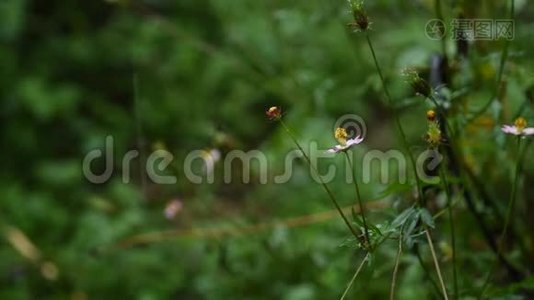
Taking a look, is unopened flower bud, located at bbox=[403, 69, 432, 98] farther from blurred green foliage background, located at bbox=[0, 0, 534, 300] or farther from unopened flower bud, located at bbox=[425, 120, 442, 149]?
blurred green foliage background, located at bbox=[0, 0, 534, 300]

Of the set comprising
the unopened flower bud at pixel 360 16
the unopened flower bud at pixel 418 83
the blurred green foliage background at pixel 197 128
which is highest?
the unopened flower bud at pixel 360 16

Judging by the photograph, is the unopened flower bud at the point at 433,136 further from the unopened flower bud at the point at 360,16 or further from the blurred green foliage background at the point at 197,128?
the blurred green foliage background at the point at 197,128

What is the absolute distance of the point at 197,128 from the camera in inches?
79.2

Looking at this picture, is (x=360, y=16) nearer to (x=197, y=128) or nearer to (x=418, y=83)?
(x=418, y=83)

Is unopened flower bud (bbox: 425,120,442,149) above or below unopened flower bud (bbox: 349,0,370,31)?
below

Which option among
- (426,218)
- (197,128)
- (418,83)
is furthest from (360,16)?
(197,128)

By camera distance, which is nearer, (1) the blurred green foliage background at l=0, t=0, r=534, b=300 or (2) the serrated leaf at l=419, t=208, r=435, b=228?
(2) the serrated leaf at l=419, t=208, r=435, b=228

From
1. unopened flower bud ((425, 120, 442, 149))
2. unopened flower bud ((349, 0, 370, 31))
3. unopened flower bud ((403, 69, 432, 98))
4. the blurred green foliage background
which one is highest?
unopened flower bud ((349, 0, 370, 31))

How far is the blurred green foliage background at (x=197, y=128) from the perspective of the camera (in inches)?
53.2

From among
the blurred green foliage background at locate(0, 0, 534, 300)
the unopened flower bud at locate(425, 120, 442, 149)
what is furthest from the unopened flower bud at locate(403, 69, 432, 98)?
the blurred green foliage background at locate(0, 0, 534, 300)

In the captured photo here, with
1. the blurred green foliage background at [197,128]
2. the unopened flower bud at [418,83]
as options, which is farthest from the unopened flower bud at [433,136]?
the blurred green foliage background at [197,128]

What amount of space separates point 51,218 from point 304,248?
0.66 metres

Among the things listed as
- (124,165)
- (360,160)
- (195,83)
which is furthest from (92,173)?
(360,160)

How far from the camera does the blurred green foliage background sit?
1352mm
